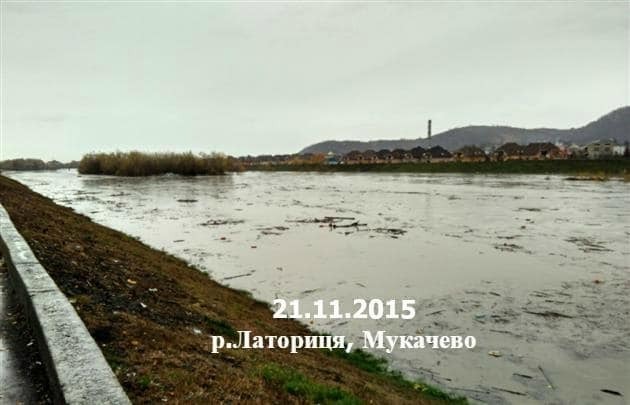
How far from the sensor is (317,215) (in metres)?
24.2

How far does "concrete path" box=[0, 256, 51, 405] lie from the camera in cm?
306

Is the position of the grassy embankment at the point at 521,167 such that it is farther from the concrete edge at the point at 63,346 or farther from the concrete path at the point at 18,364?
the concrete path at the point at 18,364

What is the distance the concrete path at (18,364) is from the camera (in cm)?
306

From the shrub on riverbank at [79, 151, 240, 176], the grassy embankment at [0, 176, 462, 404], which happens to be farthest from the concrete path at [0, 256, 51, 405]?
the shrub on riverbank at [79, 151, 240, 176]

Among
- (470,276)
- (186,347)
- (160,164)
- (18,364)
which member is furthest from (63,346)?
(160,164)

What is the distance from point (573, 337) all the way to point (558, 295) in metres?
2.44

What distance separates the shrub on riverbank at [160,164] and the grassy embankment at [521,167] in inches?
1529

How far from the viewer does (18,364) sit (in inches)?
137

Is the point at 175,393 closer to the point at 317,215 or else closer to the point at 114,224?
the point at 114,224

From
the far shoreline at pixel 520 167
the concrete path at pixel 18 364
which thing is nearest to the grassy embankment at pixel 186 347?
the concrete path at pixel 18 364

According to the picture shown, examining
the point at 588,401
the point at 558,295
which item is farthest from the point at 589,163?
the point at 588,401

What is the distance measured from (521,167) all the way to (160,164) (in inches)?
2751

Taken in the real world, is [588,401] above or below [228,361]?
below

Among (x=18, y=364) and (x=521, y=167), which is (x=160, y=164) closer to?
(x=521, y=167)
